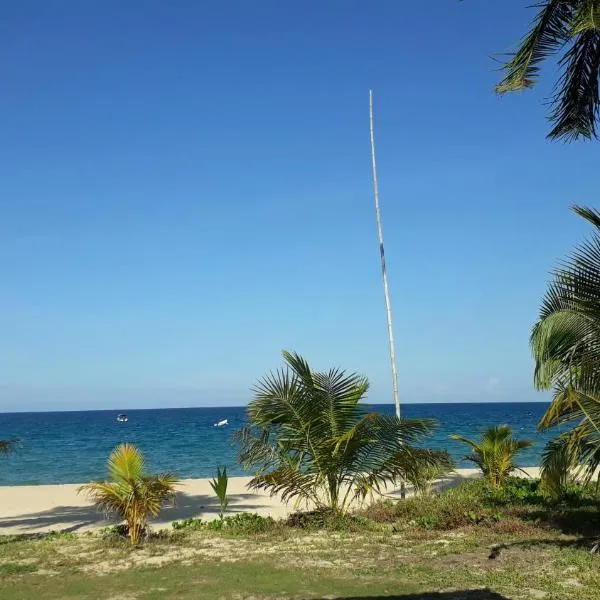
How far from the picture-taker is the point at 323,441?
12578mm

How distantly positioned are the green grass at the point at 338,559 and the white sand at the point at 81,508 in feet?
7.63

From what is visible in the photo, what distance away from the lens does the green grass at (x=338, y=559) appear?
7.62 m

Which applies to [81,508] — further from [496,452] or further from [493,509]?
[493,509]

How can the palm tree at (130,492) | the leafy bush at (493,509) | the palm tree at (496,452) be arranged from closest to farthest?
1. the palm tree at (130,492)
2. the leafy bush at (493,509)
3. the palm tree at (496,452)

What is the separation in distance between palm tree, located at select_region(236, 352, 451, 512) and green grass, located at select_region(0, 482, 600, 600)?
66 centimetres

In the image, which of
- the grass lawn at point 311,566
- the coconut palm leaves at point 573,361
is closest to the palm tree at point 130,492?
the grass lawn at point 311,566

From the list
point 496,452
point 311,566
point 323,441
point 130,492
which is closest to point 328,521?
point 323,441

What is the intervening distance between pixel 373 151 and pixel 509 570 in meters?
12.0

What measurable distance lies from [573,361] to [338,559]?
13.7ft

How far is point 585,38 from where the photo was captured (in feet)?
28.5

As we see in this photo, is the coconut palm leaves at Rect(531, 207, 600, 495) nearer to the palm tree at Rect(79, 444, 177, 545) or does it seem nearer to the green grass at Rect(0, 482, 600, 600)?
the green grass at Rect(0, 482, 600, 600)

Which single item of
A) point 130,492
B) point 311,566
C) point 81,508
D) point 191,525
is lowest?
point 81,508

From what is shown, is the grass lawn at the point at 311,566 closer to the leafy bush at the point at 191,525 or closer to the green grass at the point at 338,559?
the green grass at the point at 338,559

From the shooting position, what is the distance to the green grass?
7.62 m
